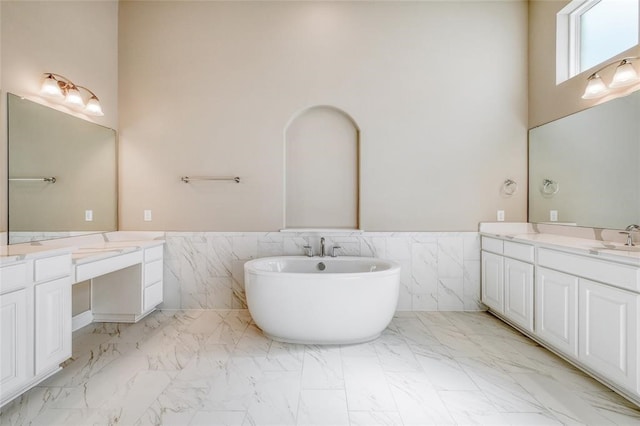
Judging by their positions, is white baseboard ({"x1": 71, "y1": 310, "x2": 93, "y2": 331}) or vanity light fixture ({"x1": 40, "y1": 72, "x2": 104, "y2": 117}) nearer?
vanity light fixture ({"x1": 40, "y1": 72, "x2": 104, "y2": 117})

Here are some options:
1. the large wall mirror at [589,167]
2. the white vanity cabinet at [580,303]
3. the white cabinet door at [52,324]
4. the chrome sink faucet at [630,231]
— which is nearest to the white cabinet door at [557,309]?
the white vanity cabinet at [580,303]

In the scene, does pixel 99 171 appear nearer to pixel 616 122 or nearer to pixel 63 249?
pixel 63 249

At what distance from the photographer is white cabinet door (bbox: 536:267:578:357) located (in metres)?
2.02

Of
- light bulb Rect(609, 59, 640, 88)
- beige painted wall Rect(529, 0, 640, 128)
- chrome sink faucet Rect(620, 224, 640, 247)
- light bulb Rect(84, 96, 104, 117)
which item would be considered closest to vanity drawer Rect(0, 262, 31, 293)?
light bulb Rect(84, 96, 104, 117)

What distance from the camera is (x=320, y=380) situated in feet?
6.24

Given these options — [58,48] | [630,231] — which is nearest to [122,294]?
[58,48]

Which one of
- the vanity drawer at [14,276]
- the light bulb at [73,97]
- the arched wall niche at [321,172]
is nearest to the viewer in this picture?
the vanity drawer at [14,276]

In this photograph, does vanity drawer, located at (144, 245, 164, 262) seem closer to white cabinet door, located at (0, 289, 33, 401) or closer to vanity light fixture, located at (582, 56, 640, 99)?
white cabinet door, located at (0, 289, 33, 401)

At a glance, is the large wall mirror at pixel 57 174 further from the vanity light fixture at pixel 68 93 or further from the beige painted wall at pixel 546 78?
the beige painted wall at pixel 546 78

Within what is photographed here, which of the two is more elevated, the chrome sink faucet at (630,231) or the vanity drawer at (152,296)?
the chrome sink faucet at (630,231)

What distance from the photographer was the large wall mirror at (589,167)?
2211mm

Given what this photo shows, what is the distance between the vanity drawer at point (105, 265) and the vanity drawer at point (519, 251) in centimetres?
328

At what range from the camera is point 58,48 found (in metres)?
2.54

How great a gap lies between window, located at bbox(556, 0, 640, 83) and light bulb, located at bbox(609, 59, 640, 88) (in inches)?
9.3
